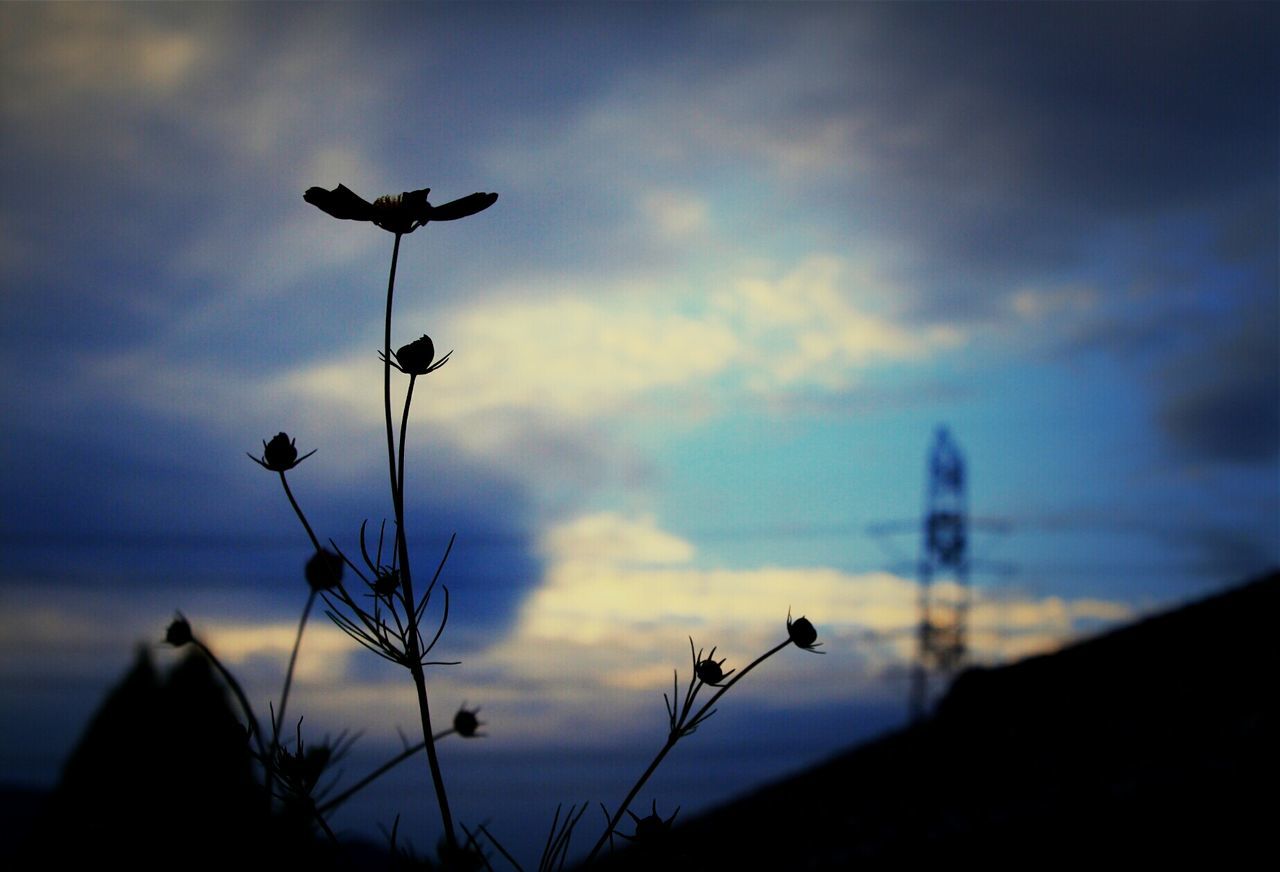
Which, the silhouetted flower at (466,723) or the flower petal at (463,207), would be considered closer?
the flower petal at (463,207)

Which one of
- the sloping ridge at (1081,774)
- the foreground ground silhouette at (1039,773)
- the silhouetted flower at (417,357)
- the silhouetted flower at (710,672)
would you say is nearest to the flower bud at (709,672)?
the silhouetted flower at (710,672)

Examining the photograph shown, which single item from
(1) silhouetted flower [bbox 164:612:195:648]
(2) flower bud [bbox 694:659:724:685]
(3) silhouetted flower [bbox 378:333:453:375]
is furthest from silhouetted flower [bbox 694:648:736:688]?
(1) silhouetted flower [bbox 164:612:195:648]

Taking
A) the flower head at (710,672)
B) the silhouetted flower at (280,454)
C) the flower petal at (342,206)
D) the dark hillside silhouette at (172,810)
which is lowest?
the dark hillside silhouette at (172,810)

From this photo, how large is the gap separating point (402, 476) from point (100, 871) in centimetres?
149

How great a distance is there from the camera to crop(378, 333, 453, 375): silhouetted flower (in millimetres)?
1071

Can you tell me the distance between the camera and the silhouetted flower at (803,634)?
1098mm

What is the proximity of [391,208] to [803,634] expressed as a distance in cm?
58

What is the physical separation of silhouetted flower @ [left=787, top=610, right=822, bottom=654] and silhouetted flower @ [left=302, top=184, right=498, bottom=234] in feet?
1.71

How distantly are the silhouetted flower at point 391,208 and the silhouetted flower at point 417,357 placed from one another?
0.11 m

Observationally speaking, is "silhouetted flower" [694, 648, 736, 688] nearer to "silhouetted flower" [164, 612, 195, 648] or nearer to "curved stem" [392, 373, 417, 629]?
"curved stem" [392, 373, 417, 629]

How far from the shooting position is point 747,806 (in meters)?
12.4

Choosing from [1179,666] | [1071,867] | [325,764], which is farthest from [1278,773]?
[325,764]

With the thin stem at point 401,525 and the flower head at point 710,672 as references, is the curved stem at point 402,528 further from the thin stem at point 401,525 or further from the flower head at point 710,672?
the flower head at point 710,672

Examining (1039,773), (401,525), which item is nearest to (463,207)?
(401,525)
